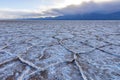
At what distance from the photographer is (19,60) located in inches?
90.7

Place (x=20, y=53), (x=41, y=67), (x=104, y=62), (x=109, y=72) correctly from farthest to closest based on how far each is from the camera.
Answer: (x=20, y=53) < (x=104, y=62) < (x=41, y=67) < (x=109, y=72)

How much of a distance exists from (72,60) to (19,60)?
2.43 ft

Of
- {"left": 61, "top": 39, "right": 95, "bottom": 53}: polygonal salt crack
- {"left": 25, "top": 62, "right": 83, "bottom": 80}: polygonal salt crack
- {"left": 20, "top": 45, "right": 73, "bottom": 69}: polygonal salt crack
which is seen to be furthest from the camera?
{"left": 61, "top": 39, "right": 95, "bottom": 53}: polygonal salt crack

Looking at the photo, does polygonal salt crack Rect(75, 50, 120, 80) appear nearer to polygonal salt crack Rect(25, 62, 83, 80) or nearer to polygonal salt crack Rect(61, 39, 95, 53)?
polygonal salt crack Rect(25, 62, 83, 80)

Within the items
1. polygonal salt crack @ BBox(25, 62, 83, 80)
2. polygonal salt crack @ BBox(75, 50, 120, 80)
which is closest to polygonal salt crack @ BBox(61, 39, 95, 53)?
polygonal salt crack @ BBox(75, 50, 120, 80)

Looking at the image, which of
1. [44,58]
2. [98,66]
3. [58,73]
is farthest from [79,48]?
[58,73]

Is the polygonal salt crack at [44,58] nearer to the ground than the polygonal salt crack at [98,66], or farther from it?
nearer to the ground

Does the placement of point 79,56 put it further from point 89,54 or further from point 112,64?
point 112,64

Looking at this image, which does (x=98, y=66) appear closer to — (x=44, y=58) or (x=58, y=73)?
(x=58, y=73)

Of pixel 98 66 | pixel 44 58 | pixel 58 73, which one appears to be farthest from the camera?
pixel 44 58

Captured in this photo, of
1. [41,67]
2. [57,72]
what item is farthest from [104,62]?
[41,67]

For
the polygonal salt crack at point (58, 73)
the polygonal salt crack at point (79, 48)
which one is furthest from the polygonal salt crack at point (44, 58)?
the polygonal salt crack at point (79, 48)

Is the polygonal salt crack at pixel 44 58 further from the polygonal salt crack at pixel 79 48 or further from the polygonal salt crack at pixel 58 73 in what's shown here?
the polygonal salt crack at pixel 79 48

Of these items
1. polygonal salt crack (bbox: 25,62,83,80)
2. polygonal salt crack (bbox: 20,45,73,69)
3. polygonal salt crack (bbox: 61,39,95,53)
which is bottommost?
polygonal salt crack (bbox: 61,39,95,53)
